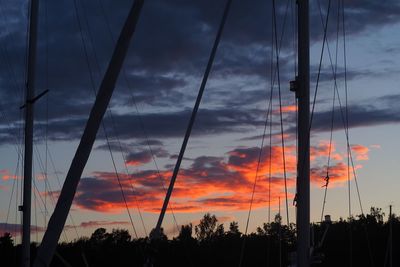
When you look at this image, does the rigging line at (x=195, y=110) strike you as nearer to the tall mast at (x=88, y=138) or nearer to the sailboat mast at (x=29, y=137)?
the tall mast at (x=88, y=138)

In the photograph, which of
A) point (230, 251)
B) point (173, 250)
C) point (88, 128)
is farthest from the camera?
point (230, 251)

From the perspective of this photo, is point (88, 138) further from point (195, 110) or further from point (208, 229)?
point (208, 229)

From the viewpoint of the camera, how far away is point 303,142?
1667cm

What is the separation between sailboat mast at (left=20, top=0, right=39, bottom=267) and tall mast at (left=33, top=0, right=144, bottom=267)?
1506cm

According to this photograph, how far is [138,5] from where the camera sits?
12008mm

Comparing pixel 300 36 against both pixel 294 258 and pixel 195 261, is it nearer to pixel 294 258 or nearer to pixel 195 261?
pixel 294 258

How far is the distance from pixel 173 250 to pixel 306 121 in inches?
2782

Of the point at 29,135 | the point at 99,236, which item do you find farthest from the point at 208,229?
the point at 29,135

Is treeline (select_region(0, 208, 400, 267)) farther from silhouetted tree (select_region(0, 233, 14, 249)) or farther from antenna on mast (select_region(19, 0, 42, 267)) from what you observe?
antenna on mast (select_region(19, 0, 42, 267))

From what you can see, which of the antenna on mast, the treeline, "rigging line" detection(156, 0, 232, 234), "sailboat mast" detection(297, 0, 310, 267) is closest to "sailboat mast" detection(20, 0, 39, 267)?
the antenna on mast

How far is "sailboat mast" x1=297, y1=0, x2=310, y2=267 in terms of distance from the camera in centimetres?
1642

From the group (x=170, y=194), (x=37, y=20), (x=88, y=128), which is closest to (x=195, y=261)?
(x=37, y=20)

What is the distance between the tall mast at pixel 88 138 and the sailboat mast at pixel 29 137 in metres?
15.1

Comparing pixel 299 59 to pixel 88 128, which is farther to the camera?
pixel 299 59
